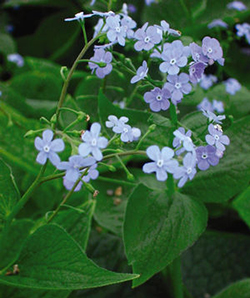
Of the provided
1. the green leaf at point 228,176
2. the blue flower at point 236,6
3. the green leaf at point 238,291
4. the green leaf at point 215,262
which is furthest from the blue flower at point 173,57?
the blue flower at point 236,6

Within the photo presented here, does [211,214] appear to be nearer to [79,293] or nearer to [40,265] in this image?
[79,293]

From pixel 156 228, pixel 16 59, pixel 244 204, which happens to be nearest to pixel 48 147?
pixel 156 228

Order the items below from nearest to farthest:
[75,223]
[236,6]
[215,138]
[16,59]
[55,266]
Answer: [215,138]
[55,266]
[75,223]
[236,6]
[16,59]

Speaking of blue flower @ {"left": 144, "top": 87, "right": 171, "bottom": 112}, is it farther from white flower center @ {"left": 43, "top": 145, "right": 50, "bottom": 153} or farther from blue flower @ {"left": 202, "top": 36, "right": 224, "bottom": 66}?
white flower center @ {"left": 43, "top": 145, "right": 50, "bottom": 153}

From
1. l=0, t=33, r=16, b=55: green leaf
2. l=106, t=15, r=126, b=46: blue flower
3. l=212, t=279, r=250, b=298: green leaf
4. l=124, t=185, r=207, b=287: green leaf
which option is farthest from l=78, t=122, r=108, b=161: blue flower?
l=0, t=33, r=16, b=55: green leaf

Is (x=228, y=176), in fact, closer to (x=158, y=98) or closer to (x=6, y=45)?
(x=158, y=98)
